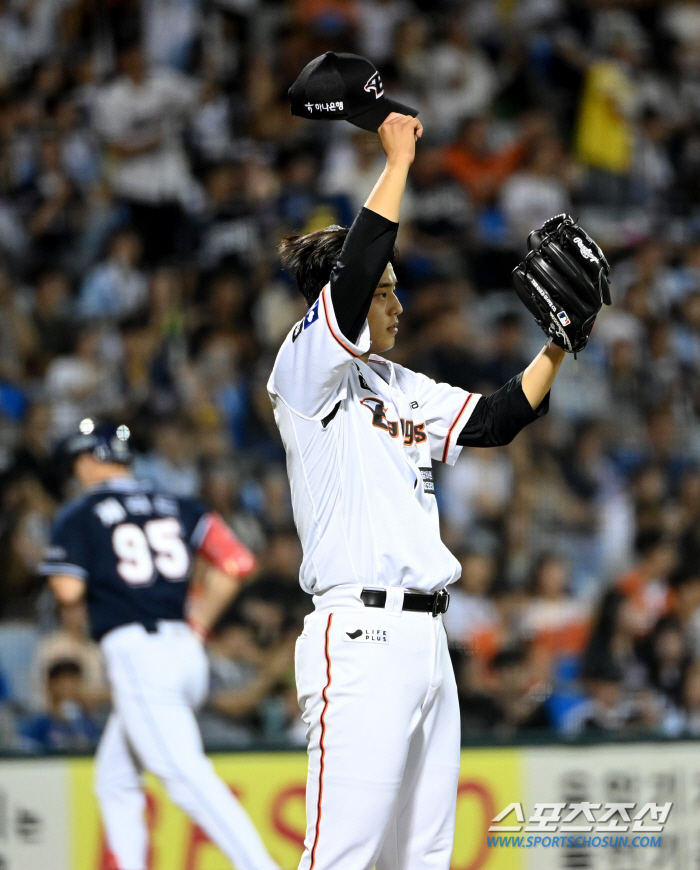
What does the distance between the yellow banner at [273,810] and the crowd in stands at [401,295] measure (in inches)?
10.0

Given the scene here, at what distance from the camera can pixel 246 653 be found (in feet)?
17.8

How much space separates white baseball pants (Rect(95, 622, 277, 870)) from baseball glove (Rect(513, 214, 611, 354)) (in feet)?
6.81

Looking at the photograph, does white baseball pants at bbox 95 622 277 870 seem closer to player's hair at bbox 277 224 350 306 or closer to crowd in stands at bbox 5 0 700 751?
crowd in stands at bbox 5 0 700 751

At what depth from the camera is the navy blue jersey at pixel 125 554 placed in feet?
14.2

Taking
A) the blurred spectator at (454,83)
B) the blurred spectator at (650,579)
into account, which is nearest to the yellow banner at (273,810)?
the blurred spectator at (650,579)

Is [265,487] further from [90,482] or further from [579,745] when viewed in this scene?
[579,745]

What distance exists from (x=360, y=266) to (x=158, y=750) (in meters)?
2.42

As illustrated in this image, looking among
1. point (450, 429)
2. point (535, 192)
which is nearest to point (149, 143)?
point (535, 192)

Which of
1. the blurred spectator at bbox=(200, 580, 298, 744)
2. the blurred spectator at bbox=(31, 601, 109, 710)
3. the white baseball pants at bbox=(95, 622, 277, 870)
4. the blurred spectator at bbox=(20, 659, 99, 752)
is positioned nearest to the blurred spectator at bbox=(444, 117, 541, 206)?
the blurred spectator at bbox=(200, 580, 298, 744)

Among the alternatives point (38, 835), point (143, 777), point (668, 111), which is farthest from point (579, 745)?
point (668, 111)

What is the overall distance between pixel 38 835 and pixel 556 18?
710cm

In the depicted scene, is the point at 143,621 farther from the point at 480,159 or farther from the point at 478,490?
the point at 480,159

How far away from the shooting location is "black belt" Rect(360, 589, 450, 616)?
8.25 feet

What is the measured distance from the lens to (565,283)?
9.36ft
